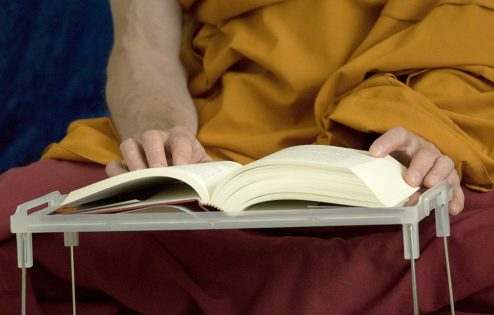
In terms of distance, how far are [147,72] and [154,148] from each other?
1.50 ft

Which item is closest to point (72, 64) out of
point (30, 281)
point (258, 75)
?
point (258, 75)

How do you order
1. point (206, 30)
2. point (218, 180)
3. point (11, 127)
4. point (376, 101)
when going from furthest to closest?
point (11, 127), point (206, 30), point (376, 101), point (218, 180)

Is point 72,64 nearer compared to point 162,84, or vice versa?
point 162,84

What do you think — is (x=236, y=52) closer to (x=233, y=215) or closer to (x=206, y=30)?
(x=206, y=30)

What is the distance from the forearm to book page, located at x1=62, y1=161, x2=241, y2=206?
43 cm

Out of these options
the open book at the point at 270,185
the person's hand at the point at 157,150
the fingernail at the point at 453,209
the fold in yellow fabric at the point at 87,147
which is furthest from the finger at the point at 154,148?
the fingernail at the point at 453,209

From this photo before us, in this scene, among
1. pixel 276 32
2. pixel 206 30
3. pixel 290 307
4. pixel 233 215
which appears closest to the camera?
pixel 233 215

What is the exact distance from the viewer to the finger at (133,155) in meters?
1.20

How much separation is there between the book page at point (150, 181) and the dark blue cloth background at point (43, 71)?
95cm

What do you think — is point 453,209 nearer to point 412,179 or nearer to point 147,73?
point 412,179

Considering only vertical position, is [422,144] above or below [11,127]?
above

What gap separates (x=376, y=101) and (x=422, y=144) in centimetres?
12

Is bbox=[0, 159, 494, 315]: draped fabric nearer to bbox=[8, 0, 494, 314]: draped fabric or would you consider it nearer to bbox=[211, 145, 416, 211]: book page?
bbox=[8, 0, 494, 314]: draped fabric

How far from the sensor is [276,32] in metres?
1.49
